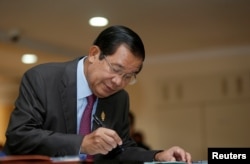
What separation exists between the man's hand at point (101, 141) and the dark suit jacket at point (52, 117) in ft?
0.14

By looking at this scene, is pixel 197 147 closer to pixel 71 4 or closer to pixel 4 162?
pixel 71 4

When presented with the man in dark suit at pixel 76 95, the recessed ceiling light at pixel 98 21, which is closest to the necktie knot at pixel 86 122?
the man in dark suit at pixel 76 95

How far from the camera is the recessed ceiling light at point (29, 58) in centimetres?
514

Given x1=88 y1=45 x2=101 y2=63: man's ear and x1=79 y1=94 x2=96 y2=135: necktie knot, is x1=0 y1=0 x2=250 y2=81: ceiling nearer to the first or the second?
x1=88 y1=45 x2=101 y2=63: man's ear

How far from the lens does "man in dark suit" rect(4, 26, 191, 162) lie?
4.03ft

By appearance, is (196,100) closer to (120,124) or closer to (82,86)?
(120,124)

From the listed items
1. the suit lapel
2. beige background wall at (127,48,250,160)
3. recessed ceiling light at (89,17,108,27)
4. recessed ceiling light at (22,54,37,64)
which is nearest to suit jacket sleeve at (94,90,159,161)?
the suit lapel

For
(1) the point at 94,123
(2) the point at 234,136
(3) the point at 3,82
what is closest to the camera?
(1) the point at 94,123

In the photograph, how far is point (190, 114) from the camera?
5293 millimetres

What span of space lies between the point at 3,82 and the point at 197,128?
3.17 metres

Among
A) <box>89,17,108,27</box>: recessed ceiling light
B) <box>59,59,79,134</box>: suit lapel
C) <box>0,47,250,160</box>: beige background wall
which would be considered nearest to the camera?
<box>59,59,79,134</box>: suit lapel

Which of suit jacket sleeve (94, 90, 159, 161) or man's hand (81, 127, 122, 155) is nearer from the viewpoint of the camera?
man's hand (81, 127, 122, 155)

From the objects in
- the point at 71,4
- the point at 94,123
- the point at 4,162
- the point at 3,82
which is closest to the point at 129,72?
the point at 94,123

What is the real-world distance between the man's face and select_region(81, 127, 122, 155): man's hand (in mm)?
273
